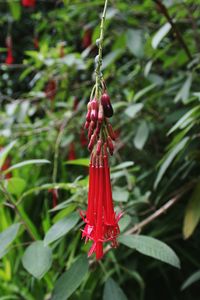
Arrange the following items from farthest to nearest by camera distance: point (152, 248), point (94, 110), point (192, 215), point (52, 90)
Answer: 1. point (52, 90)
2. point (192, 215)
3. point (152, 248)
4. point (94, 110)

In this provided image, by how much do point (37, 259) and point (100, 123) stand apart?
43 cm

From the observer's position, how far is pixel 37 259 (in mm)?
977

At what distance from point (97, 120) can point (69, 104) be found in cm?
147

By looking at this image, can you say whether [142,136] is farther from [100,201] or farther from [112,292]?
[100,201]

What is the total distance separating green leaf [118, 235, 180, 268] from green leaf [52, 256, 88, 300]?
10cm

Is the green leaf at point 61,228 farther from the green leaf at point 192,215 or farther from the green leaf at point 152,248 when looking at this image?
the green leaf at point 192,215

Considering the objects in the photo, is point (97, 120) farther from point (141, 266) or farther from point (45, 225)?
point (141, 266)

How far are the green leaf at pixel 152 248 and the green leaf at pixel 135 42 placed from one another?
757 mm

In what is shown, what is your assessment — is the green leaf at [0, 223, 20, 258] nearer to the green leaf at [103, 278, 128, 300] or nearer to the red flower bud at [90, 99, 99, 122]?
the green leaf at [103, 278, 128, 300]

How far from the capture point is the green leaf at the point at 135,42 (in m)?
1.53

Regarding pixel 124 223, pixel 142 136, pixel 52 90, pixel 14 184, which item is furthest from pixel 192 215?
pixel 52 90

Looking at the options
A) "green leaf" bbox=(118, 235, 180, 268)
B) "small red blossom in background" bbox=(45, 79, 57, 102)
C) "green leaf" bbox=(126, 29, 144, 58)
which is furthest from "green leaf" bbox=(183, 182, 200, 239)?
"small red blossom in background" bbox=(45, 79, 57, 102)

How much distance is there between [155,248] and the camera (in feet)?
3.11

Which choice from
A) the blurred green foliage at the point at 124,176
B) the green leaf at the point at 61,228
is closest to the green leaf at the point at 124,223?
the blurred green foliage at the point at 124,176
